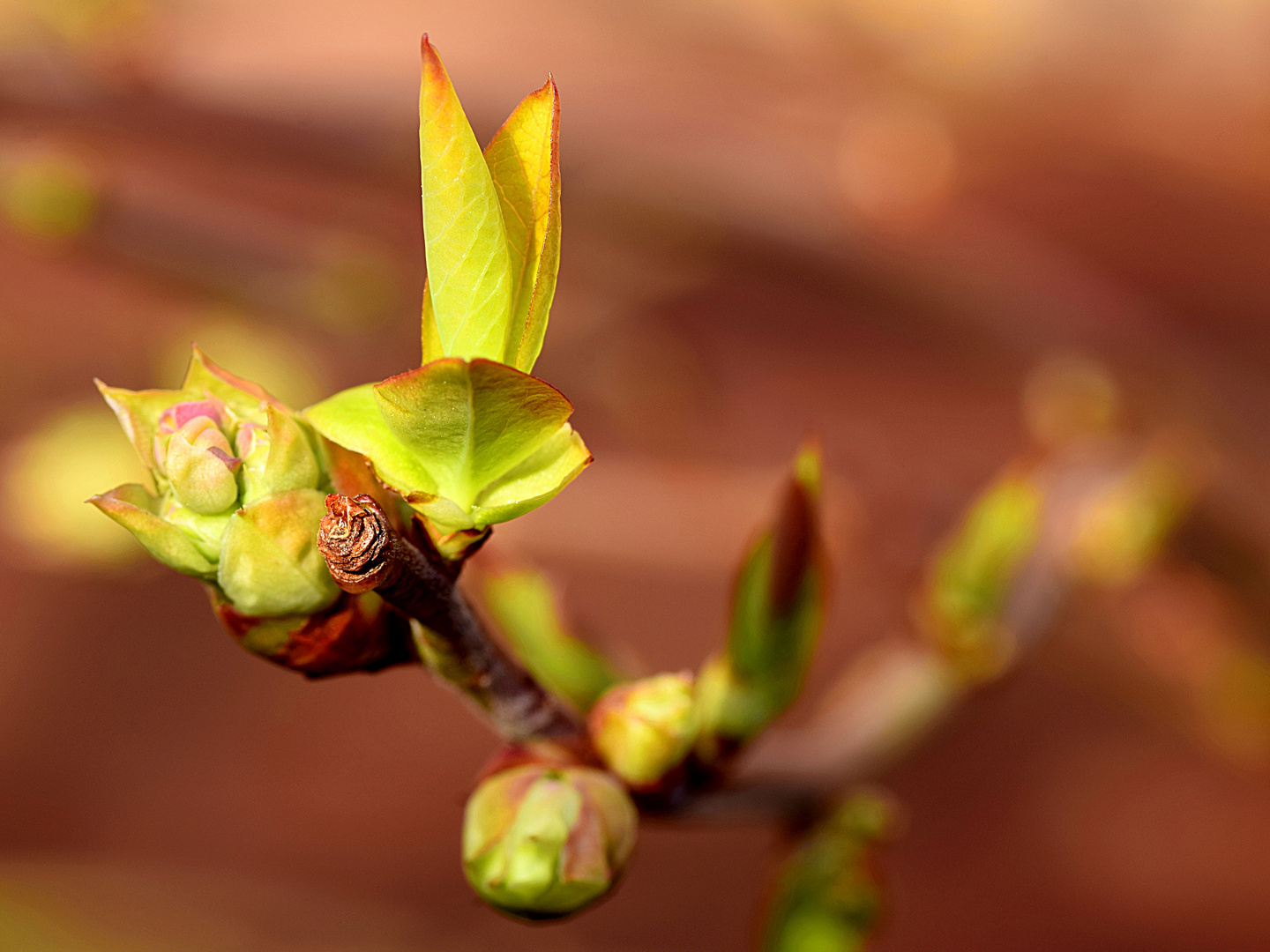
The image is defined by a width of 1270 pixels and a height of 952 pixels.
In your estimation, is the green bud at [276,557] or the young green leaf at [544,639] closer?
the green bud at [276,557]

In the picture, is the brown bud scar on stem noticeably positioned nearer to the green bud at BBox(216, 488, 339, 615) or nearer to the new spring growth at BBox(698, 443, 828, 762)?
the green bud at BBox(216, 488, 339, 615)

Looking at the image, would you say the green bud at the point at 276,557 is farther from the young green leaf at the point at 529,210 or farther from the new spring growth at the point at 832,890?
the new spring growth at the point at 832,890

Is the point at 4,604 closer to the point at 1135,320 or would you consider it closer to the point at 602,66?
the point at 602,66

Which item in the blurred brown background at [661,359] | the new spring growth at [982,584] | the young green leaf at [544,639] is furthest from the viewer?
the blurred brown background at [661,359]

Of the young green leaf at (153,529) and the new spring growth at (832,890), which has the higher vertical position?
the young green leaf at (153,529)

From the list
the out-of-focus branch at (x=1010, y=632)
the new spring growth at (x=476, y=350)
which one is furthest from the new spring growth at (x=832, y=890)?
the new spring growth at (x=476, y=350)

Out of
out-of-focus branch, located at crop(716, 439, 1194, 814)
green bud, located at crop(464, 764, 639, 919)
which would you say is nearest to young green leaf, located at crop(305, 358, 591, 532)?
green bud, located at crop(464, 764, 639, 919)

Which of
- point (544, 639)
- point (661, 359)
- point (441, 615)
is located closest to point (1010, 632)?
point (544, 639)
